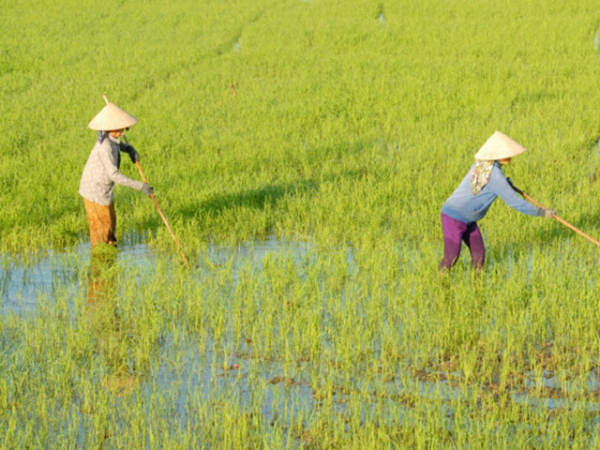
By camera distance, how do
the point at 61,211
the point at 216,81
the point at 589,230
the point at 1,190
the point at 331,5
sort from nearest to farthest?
the point at 589,230
the point at 61,211
the point at 1,190
the point at 216,81
the point at 331,5

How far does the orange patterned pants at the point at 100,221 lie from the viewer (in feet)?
20.8

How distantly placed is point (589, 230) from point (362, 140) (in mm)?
3925

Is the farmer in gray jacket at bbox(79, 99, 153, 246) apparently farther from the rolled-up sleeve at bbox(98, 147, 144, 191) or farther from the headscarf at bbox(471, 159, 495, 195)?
the headscarf at bbox(471, 159, 495, 195)

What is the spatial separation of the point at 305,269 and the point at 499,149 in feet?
4.86

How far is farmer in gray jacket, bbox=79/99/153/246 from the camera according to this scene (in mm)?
6060

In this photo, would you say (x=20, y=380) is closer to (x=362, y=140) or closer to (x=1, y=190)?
(x=1, y=190)

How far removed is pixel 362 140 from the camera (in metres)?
10.0

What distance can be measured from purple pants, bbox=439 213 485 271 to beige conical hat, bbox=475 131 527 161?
449mm

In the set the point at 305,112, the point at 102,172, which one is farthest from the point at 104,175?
the point at 305,112

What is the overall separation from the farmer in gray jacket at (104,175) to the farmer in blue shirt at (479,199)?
2.13 meters

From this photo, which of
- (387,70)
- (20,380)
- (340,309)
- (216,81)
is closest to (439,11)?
(387,70)

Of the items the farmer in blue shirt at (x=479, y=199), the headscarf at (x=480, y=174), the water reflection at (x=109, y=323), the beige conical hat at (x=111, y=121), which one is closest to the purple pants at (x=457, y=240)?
the farmer in blue shirt at (x=479, y=199)

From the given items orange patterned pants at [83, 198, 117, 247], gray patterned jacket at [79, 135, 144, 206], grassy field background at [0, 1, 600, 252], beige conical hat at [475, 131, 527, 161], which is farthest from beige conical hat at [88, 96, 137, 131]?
beige conical hat at [475, 131, 527, 161]

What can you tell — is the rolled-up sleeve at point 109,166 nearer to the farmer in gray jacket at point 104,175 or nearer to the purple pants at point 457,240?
the farmer in gray jacket at point 104,175
